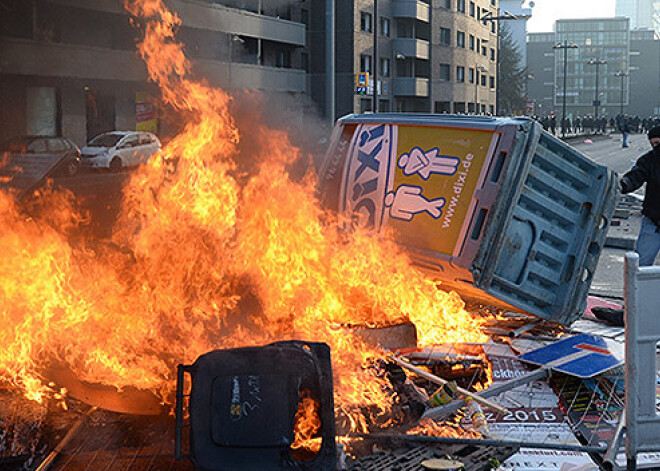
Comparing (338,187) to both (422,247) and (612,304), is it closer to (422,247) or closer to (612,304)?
(422,247)

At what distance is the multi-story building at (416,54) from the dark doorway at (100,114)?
2837 centimetres

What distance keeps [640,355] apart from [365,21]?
143 feet

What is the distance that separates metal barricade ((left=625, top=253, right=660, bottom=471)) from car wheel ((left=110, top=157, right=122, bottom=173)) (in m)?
8.99

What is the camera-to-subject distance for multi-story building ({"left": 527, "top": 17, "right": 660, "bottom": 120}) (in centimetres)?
12938

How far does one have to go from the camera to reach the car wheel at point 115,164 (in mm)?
11952

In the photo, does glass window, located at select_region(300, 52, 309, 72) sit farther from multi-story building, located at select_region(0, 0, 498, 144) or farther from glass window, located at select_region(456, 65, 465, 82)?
glass window, located at select_region(456, 65, 465, 82)

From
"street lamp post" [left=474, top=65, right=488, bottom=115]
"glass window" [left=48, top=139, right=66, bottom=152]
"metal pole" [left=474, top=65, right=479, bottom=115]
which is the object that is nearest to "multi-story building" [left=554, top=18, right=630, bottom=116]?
"street lamp post" [left=474, top=65, right=488, bottom=115]

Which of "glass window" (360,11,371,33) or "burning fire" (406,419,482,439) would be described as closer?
"burning fire" (406,419,482,439)

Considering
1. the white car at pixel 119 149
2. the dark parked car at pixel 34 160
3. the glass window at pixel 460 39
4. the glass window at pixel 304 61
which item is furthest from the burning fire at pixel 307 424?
the glass window at pixel 460 39

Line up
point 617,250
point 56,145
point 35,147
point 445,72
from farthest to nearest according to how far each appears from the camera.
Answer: point 445,72 < point 56,145 < point 35,147 < point 617,250

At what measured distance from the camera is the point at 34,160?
13477 millimetres

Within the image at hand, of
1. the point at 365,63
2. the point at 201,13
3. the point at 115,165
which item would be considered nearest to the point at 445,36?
the point at 365,63

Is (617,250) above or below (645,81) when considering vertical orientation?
below

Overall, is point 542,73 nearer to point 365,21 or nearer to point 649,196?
point 365,21
